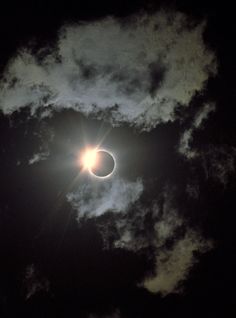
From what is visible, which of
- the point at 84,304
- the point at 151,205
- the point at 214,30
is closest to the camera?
the point at 214,30

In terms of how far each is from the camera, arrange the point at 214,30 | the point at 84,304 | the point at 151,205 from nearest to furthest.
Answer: the point at 214,30, the point at 151,205, the point at 84,304

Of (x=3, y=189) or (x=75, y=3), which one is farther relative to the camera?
(x=3, y=189)

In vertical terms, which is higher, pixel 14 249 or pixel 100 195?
pixel 100 195

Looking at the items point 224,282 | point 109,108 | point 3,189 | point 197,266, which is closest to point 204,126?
point 109,108

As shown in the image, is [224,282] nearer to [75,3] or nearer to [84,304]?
[84,304]

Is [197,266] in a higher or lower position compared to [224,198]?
lower

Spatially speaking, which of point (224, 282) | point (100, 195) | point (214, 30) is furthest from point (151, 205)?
point (214, 30)

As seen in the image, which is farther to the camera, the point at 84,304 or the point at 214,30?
the point at 84,304

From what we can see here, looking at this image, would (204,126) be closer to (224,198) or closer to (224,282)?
(224,198)

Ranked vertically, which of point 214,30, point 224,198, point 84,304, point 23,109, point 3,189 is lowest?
point 84,304
